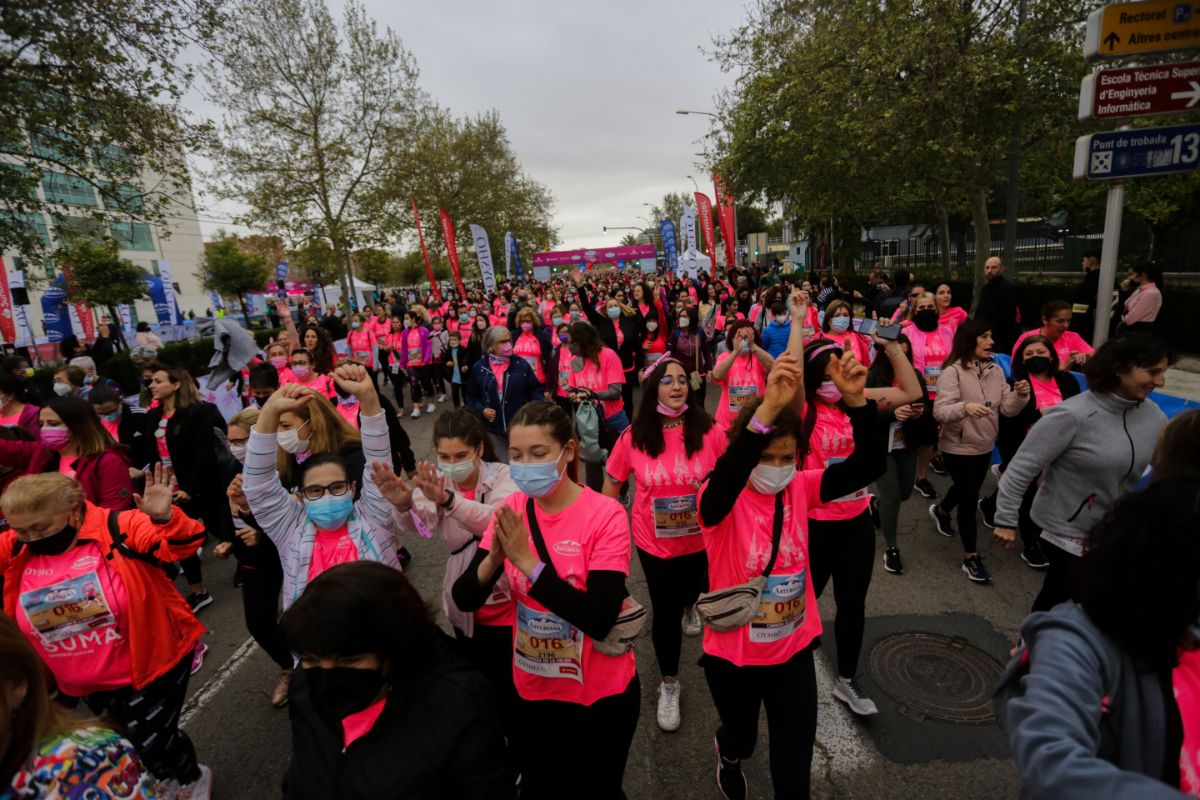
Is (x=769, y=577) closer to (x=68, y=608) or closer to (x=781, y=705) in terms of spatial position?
(x=781, y=705)

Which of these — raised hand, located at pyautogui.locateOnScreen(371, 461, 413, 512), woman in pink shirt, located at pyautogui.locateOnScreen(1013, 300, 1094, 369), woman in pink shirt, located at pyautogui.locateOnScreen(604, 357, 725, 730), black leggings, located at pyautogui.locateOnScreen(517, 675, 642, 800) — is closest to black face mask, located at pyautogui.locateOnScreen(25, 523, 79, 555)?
raised hand, located at pyautogui.locateOnScreen(371, 461, 413, 512)

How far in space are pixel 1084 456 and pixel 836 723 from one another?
1.86 m

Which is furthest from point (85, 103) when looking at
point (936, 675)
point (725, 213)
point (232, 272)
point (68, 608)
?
point (232, 272)

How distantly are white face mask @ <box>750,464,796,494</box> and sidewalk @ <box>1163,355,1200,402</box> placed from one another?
9168mm

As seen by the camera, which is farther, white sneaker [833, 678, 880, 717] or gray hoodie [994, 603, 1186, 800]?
white sneaker [833, 678, 880, 717]

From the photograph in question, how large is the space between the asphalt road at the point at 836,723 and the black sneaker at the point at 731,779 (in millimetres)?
116

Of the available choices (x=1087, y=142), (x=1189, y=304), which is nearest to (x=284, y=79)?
(x=1087, y=142)

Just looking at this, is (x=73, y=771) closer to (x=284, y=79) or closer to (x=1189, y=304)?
(x=1189, y=304)

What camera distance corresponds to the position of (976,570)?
4.24m

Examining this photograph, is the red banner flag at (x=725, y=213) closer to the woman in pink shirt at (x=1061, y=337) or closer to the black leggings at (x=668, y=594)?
the woman in pink shirt at (x=1061, y=337)

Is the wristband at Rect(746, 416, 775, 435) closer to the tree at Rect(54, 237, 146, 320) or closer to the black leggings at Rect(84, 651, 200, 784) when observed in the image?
the black leggings at Rect(84, 651, 200, 784)

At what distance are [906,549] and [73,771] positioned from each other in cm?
521

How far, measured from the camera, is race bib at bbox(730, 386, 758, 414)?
523 centimetres

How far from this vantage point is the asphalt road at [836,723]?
270 cm
